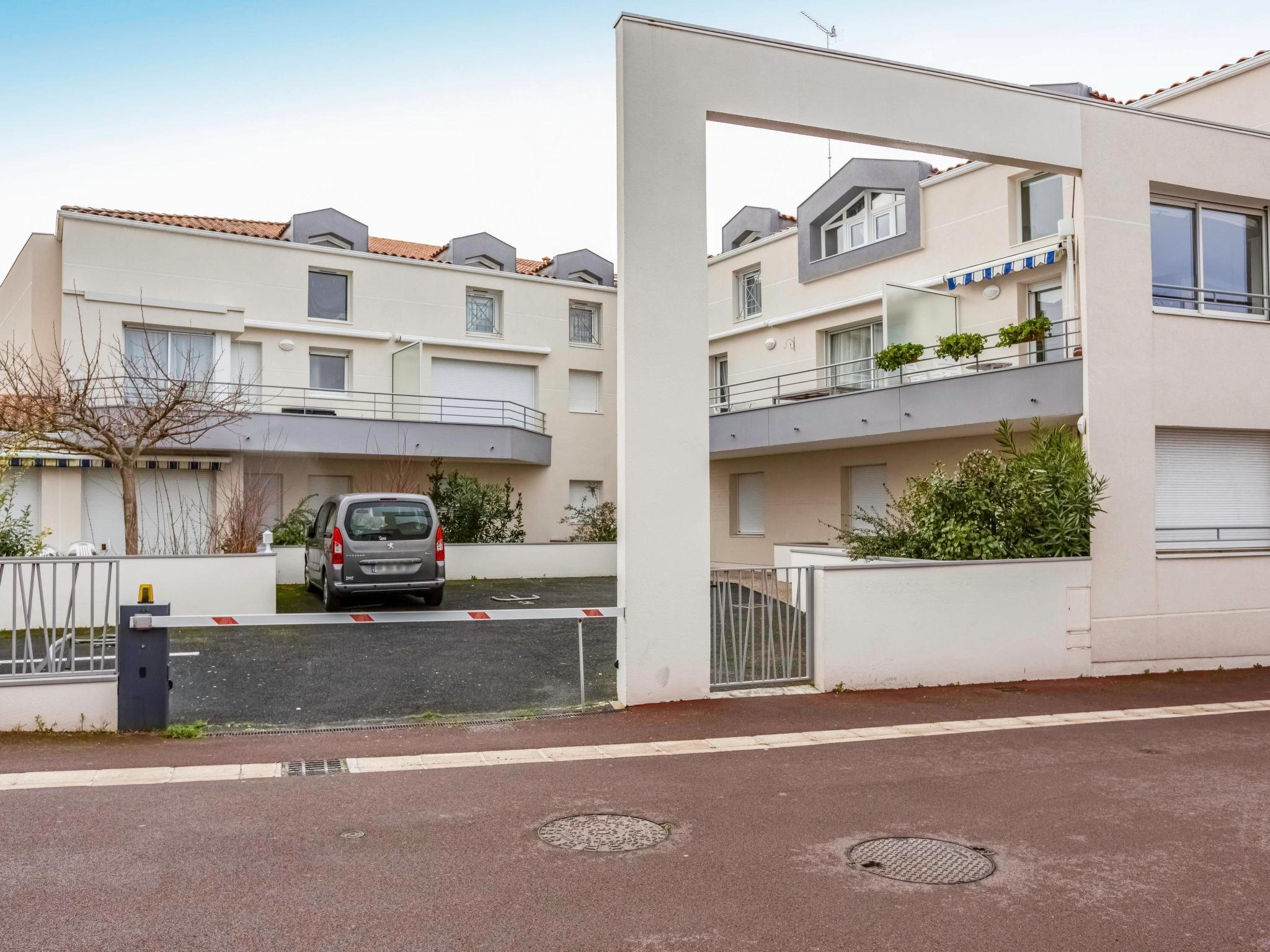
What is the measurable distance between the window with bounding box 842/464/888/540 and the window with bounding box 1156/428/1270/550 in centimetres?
935

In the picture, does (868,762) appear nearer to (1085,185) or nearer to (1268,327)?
(1085,185)

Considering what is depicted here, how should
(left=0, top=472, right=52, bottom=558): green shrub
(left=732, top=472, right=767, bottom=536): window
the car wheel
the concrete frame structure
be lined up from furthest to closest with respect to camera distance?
(left=732, top=472, right=767, bottom=536): window → the car wheel → (left=0, top=472, right=52, bottom=558): green shrub → the concrete frame structure

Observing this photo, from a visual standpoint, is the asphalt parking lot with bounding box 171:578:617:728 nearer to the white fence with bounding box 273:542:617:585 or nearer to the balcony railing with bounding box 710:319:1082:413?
the white fence with bounding box 273:542:617:585

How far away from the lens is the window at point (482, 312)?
27.9 m

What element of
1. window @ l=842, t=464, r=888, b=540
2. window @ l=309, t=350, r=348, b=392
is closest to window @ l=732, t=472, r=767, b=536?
window @ l=842, t=464, r=888, b=540

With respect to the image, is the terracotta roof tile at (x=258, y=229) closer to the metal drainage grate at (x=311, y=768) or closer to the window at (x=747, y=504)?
the window at (x=747, y=504)

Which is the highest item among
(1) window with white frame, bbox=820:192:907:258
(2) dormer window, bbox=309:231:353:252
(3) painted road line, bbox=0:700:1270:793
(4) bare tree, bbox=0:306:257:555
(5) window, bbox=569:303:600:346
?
(2) dormer window, bbox=309:231:353:252

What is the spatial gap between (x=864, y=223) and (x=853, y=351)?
2817 mm

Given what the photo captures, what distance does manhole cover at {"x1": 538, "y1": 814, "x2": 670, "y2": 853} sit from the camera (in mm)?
5316

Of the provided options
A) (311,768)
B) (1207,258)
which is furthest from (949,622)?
(311,768)

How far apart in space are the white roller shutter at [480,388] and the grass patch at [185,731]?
18610mm

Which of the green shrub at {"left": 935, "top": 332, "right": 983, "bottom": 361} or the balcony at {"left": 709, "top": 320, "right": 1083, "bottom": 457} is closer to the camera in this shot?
the balcony at {"left": 709, "top": 320, "right": 1083, "bottom": 457}

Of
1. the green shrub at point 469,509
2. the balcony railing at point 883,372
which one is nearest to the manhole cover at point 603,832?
the balcony railing at point 883,372

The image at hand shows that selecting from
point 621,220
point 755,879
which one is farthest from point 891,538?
point 755,879
